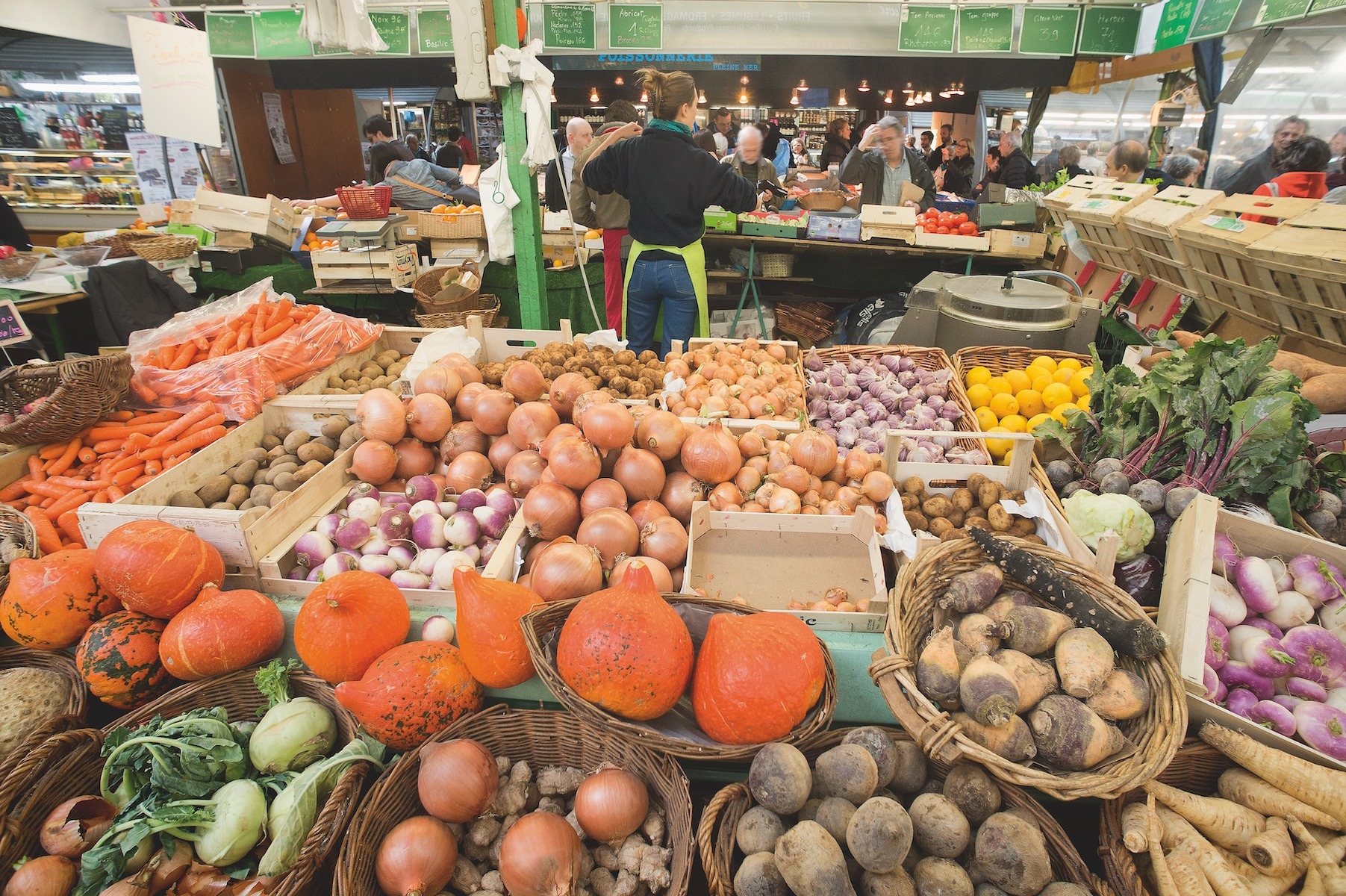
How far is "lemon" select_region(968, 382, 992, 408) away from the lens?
329 centimetres

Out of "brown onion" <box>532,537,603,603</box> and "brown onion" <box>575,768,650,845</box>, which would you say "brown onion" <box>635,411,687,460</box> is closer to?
"brown onion" <box>532,537,603,603</box>

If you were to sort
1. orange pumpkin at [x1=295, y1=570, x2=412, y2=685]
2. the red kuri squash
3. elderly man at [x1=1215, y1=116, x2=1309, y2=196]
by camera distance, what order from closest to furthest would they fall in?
orange pumpkin at [x1=295, y1=570, x2=412, y2=685] < the red kuri squash < elderly man at [x1=1215, y1=116, x2=1309, y2=196]

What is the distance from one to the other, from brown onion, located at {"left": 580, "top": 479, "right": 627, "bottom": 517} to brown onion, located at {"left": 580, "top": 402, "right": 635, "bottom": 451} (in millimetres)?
147

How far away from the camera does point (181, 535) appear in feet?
6.39

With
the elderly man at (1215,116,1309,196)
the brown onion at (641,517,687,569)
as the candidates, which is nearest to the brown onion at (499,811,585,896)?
the brown onion at (641,517,687,569)

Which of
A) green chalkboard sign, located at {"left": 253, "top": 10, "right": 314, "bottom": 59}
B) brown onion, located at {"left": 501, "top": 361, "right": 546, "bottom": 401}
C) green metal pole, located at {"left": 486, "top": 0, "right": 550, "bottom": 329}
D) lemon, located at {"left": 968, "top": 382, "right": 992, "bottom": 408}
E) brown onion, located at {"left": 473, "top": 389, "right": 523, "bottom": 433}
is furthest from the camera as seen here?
green chalkboard sign, located at {"left": 253, "top": 10, "right": 314, "bottom": 59}

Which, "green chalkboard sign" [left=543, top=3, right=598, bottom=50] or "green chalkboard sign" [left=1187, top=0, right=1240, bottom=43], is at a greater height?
"green chalkboard sign" [left=543, top=3, right=598, bottom=50]

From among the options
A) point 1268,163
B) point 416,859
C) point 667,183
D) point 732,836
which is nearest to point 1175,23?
point 1268,163

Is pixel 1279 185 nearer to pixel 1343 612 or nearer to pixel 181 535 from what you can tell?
pixel 1343 612

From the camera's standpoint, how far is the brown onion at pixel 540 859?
1.33 meters

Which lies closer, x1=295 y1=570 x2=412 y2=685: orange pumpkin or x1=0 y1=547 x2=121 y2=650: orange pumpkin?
x1=295 y1=570 x2=412 y2=685: orange pumpkin

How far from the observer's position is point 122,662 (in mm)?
1832

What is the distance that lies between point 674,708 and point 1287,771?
4.53 feet

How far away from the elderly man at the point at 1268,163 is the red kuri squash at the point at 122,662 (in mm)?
8305
